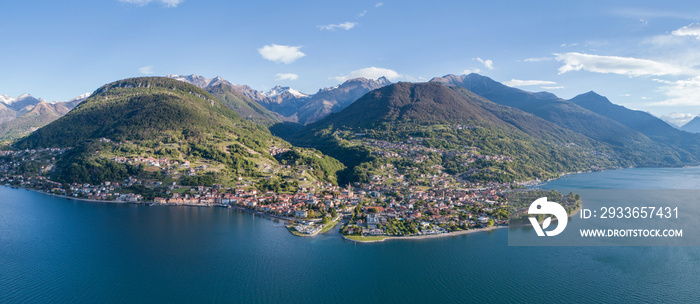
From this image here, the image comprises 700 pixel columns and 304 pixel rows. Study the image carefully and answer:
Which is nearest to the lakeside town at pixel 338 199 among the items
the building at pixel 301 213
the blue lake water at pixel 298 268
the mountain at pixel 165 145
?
the building at pixel 301 213

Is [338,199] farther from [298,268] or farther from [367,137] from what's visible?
[367,137]

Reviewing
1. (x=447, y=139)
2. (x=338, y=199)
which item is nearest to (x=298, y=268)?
(x=338, y=199)

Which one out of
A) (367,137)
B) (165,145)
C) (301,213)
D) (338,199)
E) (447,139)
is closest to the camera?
(301,213)

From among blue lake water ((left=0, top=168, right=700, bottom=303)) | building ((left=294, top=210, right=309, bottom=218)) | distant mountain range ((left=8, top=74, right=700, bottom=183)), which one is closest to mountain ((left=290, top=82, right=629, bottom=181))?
distant mountain range ((left=8, top=74, right=700, bottom=183))

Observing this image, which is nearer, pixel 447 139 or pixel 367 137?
pixel 447 139

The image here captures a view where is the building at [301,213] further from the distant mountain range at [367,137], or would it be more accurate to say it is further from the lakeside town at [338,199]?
the distant mountain range at [367,137]

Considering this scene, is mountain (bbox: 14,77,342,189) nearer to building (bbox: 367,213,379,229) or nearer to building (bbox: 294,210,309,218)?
building (bbox: 294,210,309,218)
